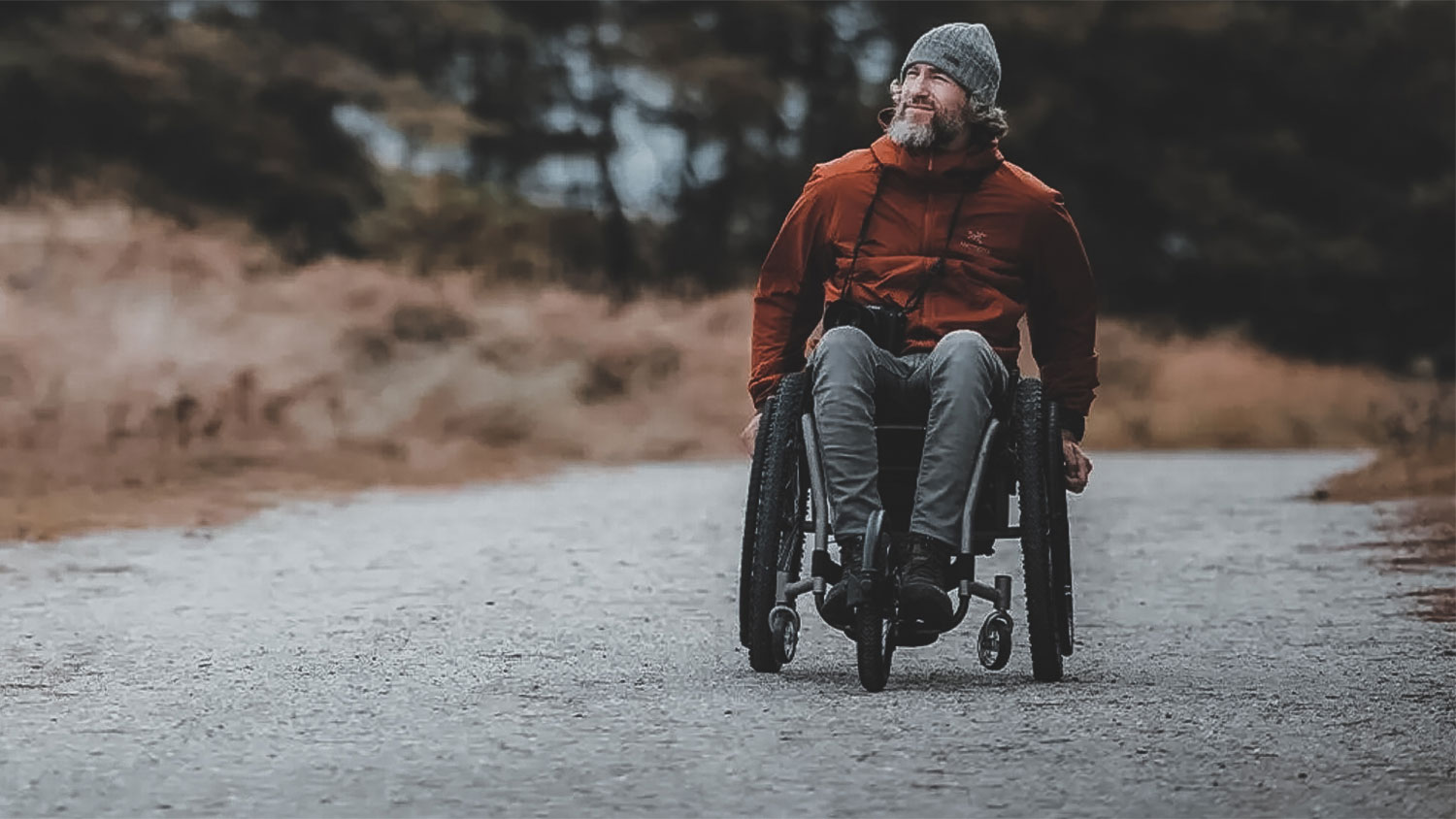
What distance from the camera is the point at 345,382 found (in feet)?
69.5

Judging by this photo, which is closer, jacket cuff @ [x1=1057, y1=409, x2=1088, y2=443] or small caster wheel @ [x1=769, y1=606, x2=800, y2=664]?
small caster wheel @ [x1=769, y1=606, x2=800, y2=664]

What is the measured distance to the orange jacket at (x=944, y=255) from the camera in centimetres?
571

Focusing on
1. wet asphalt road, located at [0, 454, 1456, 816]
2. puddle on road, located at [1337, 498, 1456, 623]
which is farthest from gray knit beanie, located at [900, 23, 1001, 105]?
puddle on road, located at [1337, 498, 1456, 623]

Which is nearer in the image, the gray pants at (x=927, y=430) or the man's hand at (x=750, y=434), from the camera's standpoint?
the gray pants at (x=927, y=430)

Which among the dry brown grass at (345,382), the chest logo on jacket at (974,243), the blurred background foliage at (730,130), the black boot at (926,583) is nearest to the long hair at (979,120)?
A: the chest logo on jacket at (974,243)

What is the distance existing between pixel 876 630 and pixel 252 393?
44.7ft

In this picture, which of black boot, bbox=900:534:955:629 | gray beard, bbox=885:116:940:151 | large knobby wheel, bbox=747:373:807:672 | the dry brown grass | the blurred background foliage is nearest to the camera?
black boot, bbox=900:534:955:629

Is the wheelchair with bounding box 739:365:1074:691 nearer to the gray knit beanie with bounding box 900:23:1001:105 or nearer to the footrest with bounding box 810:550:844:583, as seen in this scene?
the footrest with bounding box 810:550:844:583

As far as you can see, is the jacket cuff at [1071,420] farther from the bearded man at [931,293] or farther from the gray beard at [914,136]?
the gray beard at [914,136]

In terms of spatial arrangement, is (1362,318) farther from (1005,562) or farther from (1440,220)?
(1005,562)

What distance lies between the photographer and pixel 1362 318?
40.3m

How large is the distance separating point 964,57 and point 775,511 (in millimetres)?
1191

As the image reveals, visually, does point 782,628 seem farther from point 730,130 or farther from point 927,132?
point 730,130

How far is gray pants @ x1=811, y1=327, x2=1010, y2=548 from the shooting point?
5.47 meters
